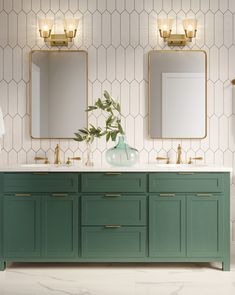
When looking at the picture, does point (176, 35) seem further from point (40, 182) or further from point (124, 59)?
point (40, 182)

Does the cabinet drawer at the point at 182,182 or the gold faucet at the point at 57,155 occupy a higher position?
the gold faucet at the point at 57,155

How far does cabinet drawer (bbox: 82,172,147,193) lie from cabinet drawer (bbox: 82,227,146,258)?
0.34 meters

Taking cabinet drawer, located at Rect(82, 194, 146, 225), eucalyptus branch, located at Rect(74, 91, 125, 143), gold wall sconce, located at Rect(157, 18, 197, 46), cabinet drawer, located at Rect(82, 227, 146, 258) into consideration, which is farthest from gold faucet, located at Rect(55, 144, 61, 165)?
gold wall sconce, located at Rect(157, 18, 197, 46)

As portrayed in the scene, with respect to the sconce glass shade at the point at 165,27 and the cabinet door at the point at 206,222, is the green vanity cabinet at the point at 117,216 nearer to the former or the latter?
the cabinet door at the point at 206,222

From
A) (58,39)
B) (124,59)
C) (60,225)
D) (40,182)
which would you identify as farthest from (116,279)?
(58,39)

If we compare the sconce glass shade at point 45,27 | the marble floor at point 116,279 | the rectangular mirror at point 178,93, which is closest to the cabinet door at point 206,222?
the marble floor at point 116,279

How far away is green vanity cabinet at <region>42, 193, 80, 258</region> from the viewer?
4215 mm

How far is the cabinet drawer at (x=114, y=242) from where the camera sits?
4219 mm

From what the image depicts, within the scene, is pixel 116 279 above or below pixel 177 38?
below

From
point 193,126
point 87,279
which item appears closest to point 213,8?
point 193,126

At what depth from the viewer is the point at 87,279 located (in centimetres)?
397

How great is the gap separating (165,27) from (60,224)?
6.87 feet

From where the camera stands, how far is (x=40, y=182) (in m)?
4.21

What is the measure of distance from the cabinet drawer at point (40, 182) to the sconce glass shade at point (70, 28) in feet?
4.55
